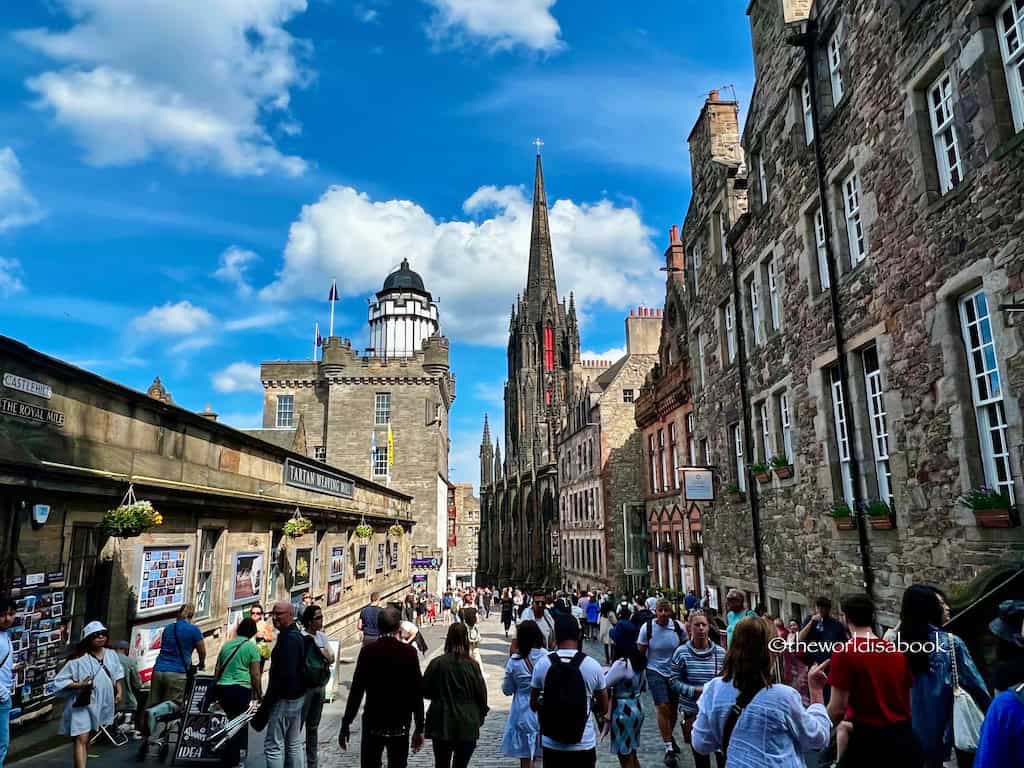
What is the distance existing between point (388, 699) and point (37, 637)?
13.6ft

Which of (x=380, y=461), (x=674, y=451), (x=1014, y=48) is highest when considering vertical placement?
(x=1014, y=48)

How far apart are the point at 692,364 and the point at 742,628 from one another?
59.3ft

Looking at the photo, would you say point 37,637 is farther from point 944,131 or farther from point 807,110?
point 807,110

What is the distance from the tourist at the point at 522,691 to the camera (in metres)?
5.74

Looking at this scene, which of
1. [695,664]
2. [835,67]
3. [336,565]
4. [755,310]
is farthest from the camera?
[336,565]

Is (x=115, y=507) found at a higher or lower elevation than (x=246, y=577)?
higher

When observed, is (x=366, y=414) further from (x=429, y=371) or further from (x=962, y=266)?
(x=962, y=266)

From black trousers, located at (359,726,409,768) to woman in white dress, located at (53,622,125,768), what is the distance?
2664 mm

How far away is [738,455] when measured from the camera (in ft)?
55.8

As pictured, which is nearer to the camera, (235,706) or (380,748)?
(380,748)

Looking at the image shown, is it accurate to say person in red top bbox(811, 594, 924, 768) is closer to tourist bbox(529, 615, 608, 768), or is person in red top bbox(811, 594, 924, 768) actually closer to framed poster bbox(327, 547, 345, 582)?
tourist bbox(529, 615, 608, 768)

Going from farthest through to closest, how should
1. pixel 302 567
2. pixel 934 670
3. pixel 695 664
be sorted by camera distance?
pixel 302 567 → pixel 695 664 → pixel 934 670

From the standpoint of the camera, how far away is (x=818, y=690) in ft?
14.6

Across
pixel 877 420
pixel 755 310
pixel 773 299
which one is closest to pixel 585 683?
pixel 877 420
